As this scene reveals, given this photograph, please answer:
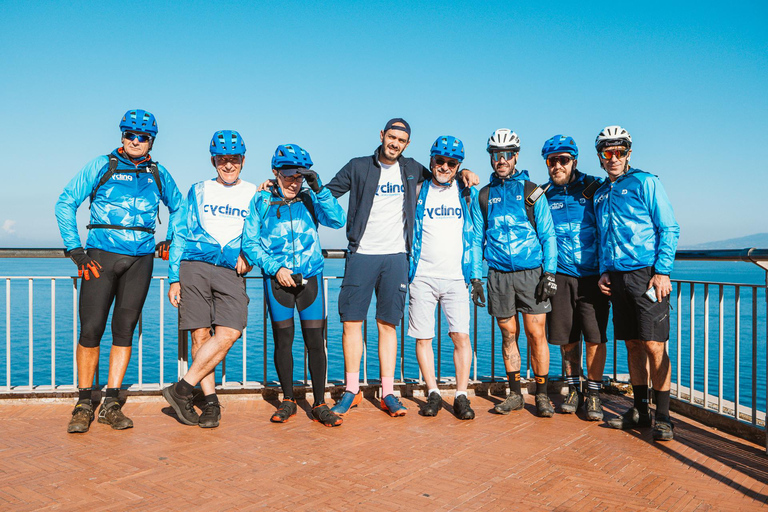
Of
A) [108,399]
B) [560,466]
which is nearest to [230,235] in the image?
[108,399]

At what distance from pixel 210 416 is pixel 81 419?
2.94ft

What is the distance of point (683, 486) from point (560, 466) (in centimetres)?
68

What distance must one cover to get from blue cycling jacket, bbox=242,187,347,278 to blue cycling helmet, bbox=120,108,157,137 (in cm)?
94

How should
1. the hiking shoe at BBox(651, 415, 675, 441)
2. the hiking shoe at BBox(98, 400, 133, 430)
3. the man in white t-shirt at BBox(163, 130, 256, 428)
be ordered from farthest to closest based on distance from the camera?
the man in white t-shirt at BBox(163, 130, 256, 428)
the hiking shoe at BBox(98, 400, 133, 430)
the hiking shoe at BBox(651, 415, 675, 441)

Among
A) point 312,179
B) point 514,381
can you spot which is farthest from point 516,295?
point 312,179

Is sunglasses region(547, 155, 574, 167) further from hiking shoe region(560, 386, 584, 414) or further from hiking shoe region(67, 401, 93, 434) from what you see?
hiking shoe region(67, 401, 93, 434)

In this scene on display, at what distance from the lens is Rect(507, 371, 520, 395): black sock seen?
5086 mm

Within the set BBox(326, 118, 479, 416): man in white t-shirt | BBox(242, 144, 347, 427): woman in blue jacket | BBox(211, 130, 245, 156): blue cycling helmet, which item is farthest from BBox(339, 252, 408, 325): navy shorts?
BBox(211, 130, 245, 156): blue cycling helmet

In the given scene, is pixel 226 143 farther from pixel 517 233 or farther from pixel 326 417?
pixel 517 233

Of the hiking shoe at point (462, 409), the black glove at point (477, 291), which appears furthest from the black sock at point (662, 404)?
the black glove at point (477, 291)

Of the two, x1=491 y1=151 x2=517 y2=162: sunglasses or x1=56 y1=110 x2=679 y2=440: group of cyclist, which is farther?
x1=491 y1=151 x2=517 y2=162: sunglasses

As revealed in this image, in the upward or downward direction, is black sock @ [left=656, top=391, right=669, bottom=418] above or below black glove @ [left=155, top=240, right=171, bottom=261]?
below

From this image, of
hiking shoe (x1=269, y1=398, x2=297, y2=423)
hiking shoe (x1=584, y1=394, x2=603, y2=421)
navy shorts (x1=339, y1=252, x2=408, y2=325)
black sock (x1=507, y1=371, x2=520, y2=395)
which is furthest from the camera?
black sock (x1=507, y1=371, x2=520, y2=395)

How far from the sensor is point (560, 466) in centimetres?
365
